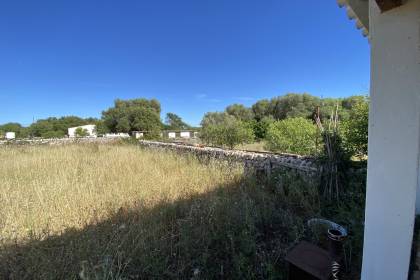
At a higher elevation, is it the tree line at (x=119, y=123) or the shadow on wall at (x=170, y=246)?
the tree line at (x=119, y=123)

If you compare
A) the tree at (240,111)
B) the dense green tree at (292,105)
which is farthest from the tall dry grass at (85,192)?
the tree at (240,111)

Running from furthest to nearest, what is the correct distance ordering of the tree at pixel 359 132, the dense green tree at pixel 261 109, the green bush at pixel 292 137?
1. the dense green tree at pixel 261 109
2. the green bush at pixel 292 137
3. the tree at pixel 359 132

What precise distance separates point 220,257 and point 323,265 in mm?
922

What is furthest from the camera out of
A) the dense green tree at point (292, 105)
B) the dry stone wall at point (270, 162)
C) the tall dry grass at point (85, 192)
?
the dense green tree at point (292, 105)

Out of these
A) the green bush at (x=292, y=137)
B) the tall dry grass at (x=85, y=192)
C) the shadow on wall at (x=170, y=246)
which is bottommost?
the shadow on wall at (x=170, y=246)

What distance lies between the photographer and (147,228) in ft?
7.64

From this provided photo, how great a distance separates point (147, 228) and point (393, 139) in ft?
7.70

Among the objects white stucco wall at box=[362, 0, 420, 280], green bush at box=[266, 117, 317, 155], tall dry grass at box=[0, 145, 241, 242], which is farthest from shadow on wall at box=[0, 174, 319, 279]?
green bush at box=[266, 117, 317, 155]

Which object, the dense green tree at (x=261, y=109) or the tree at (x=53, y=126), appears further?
the tree at (x=53, y=126)

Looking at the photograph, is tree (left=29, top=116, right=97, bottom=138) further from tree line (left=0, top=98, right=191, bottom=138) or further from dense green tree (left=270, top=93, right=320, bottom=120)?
dense green tree (left=270, top=93, right=320, bottom=120)

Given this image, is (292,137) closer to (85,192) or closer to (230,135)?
(230,135)

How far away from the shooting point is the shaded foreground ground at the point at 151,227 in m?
1.79

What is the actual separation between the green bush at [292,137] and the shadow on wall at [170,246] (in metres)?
4.23

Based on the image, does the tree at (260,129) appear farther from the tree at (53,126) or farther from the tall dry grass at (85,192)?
the tree at (53,126)
